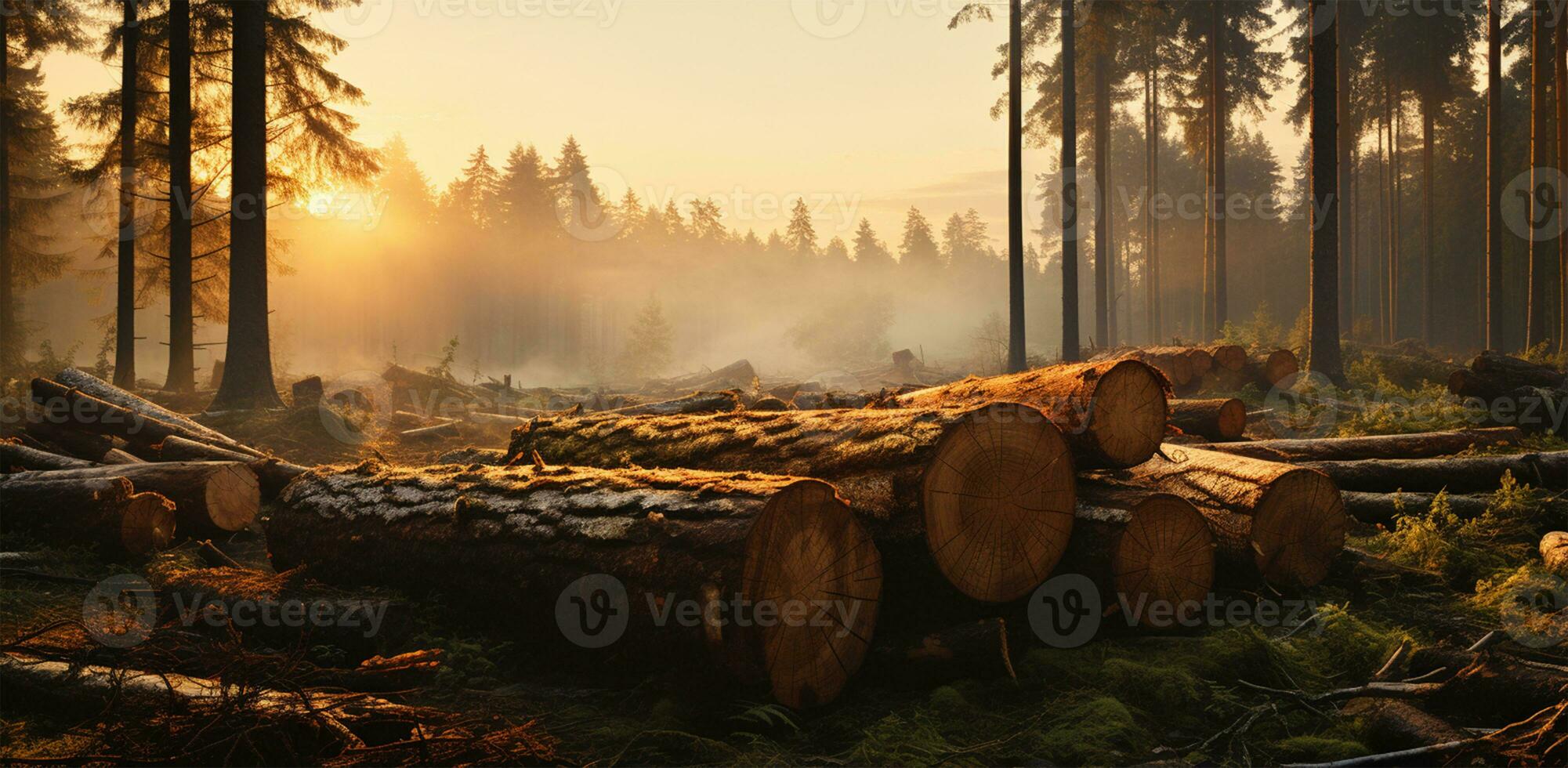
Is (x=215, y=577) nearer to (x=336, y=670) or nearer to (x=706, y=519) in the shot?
(x=336, y=670)

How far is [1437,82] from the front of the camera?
3094 cm

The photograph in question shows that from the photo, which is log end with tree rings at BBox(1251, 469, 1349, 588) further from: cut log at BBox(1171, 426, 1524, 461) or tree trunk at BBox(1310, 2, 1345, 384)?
tree trunk at BBox(1310, 2, 1345, 384)

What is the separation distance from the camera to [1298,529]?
5969mm

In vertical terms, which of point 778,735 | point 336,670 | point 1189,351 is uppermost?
point 1189,351

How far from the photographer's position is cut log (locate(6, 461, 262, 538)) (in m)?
7.93

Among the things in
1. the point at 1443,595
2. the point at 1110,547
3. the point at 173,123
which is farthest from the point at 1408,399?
the point at 173,123

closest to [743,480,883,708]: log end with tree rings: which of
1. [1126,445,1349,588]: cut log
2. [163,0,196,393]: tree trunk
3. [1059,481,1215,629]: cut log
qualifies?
[1059,481,1215,629]: cut log

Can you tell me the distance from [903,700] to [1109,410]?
8.10ft

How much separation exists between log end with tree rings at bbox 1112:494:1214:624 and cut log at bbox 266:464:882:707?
1758 mm

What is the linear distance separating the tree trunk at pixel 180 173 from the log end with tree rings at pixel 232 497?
1056cm

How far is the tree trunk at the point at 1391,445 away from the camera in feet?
28.8

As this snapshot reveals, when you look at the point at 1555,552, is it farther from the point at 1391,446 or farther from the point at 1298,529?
the point at 1391,446

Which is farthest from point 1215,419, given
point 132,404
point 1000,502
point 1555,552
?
point 132,404

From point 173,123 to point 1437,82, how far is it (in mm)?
38825
